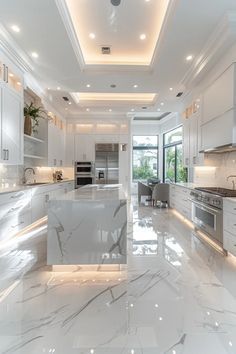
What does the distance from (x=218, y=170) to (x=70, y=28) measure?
3.86 m

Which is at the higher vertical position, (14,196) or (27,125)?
(27,125)

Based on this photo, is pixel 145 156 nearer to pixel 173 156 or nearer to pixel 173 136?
pixel 173 156

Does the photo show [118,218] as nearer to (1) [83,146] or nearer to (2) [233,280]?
(2) [233,280]

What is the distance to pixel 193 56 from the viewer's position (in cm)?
461

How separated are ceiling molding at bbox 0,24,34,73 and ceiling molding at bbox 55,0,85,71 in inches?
36.6

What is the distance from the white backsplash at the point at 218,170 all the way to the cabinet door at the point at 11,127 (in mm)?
3897

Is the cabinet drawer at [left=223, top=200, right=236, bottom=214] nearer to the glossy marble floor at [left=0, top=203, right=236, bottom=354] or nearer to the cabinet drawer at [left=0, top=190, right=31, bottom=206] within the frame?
the glossy marble floor at [left=0, top=203, right=236, bottom=354]

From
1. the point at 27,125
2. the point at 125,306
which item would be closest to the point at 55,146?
the point at 27,125

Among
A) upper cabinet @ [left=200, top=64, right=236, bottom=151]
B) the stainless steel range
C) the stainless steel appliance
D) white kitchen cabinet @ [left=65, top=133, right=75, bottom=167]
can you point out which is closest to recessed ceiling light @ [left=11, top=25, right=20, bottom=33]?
upper cabinet @ [left=200, top=64, right=236, bottom=151]

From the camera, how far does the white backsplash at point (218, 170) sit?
15.7ft

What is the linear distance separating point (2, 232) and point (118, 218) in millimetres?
2047

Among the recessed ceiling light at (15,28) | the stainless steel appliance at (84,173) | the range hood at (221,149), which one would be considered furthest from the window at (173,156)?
the recessed ceiling light at (15,28)

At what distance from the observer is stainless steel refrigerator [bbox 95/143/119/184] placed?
9352 millimetres

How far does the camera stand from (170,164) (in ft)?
38.9
